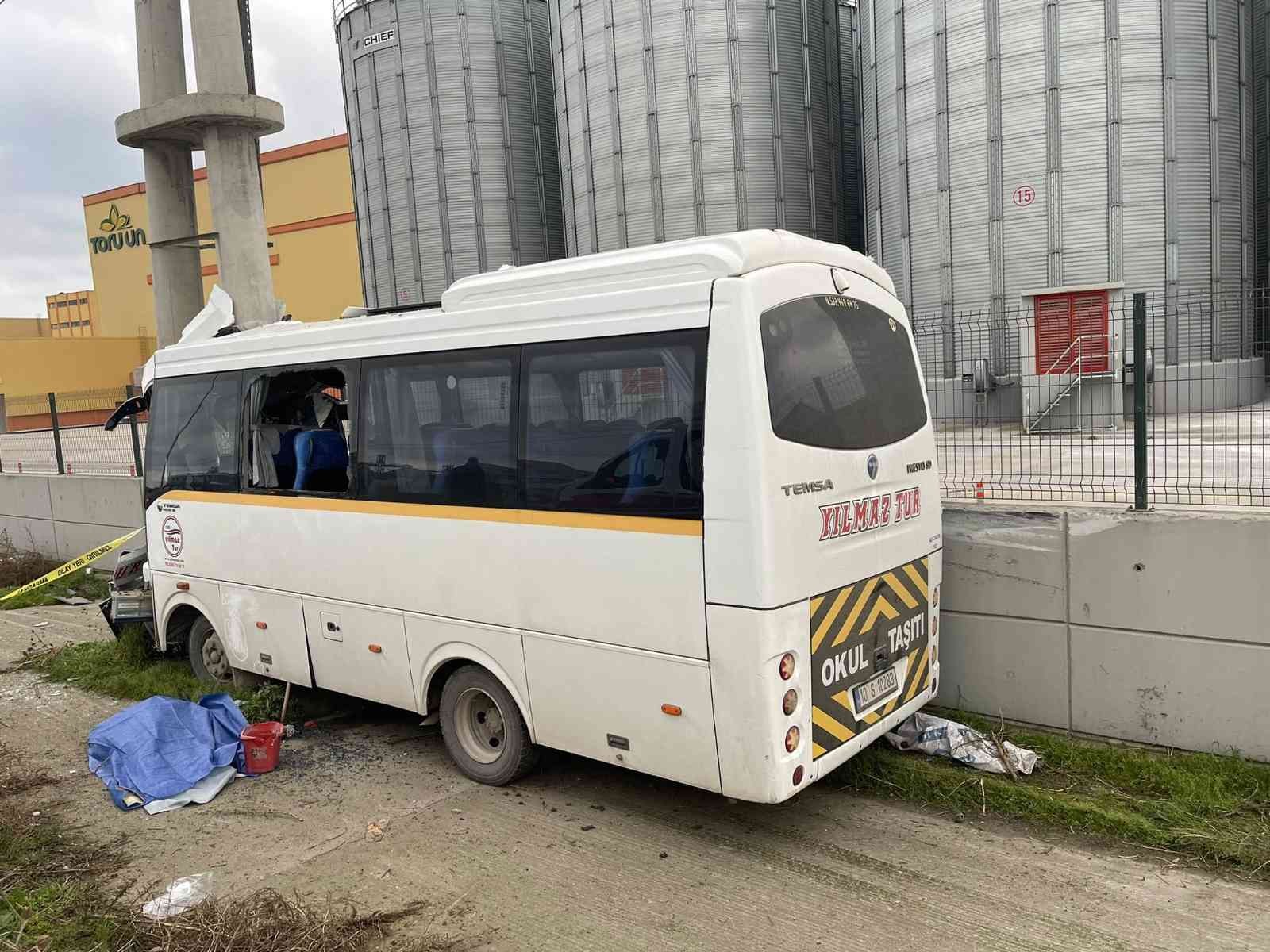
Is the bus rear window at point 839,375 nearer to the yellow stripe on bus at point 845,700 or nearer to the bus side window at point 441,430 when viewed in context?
the yellow stripe on bus at point 845,700

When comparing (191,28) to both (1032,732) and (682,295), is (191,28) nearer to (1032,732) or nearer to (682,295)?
(682,295)

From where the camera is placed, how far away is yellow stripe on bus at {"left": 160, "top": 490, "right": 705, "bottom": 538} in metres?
4.66

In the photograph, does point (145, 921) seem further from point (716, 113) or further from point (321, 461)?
point (716, 113)

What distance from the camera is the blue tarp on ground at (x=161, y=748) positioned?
577 centimetres

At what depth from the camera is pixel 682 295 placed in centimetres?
457

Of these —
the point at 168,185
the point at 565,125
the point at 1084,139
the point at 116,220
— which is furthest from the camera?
the point at 116,220

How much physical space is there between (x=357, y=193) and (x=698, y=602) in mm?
23150

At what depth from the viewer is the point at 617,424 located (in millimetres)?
4855

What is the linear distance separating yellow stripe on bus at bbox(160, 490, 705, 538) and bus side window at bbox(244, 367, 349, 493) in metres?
0.11

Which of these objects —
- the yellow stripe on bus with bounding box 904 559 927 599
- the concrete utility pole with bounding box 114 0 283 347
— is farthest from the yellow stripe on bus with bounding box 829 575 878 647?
the concrete utility pole with bounding box 114 0 283 347

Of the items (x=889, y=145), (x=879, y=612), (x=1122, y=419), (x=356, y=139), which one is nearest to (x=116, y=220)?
(x=356, y=139)

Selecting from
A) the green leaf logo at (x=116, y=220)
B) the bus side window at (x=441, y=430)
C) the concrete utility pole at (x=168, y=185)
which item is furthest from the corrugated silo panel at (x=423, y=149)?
the green leaf logo at (x=116, y=220)

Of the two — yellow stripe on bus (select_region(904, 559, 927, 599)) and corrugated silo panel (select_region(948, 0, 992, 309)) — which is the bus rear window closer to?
yellow stripe on bus (select_region(904, 559, 927, 599))

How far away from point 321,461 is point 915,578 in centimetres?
385
